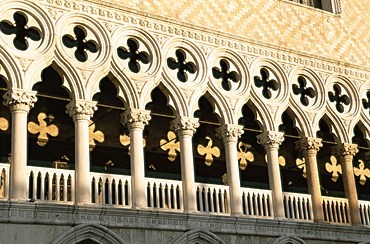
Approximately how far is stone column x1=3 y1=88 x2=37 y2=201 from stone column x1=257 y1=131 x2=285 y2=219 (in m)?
5.27

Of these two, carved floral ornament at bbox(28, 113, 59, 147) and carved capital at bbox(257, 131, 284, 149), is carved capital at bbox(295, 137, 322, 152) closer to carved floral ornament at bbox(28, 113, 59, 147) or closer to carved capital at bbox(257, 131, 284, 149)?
carved capital at bbox(257, 131, 284, 149)

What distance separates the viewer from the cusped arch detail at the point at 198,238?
12.9 m

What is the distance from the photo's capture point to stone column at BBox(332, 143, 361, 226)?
618 inches

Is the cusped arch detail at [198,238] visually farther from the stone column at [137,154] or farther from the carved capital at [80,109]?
the carved capital at [80,109]

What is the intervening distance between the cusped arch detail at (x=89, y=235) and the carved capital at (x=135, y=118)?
223cm

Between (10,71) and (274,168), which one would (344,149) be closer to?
(274,168)

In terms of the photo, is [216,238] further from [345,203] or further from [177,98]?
[345,203]

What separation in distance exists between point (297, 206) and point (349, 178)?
5.43 feet

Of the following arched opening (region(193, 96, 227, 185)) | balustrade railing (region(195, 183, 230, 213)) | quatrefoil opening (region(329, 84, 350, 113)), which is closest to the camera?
balustrade railing (region(195, 183, 230, 213))

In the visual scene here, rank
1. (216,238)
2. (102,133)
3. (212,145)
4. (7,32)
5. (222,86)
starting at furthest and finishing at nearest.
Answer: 1. (212,145)
2. (102,133)
3. (222,86)
4. (216,238)
5. (7,32)

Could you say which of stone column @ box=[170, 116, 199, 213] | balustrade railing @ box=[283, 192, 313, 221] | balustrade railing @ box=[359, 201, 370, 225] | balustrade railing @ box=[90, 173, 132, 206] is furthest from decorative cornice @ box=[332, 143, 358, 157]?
balustrade railing @ box=[90, 173, 132, 206]

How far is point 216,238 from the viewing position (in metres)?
13.3

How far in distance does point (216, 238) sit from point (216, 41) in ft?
14.0

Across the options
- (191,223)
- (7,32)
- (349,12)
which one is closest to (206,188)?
(191,223)
